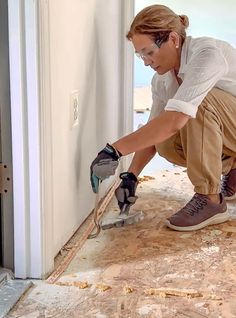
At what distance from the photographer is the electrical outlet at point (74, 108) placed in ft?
5.79

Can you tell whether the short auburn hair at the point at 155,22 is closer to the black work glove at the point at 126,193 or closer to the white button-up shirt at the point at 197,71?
the white button-up shirt at the point at 197,71

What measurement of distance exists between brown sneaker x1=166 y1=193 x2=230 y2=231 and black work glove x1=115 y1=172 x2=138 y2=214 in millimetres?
156

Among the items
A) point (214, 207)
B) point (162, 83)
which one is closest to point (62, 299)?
point (214, 207)

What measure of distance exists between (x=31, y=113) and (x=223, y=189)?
1.07 metres

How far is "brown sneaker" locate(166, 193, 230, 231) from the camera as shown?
1.93 metres

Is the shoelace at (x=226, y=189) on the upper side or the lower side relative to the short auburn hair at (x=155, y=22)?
lower

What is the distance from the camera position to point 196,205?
1.98 meters

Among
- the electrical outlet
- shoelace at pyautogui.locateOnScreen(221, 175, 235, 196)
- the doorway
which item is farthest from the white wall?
shoelace at pyautogui.locateOnScreen(221, 175, 235, 196)

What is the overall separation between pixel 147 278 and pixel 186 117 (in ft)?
1.66

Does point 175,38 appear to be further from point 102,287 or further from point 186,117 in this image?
point 102,287

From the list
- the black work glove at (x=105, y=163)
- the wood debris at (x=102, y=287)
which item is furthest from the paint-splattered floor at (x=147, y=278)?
the black work glove at (x=105, y=163)

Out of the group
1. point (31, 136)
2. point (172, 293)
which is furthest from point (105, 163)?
point (172, 293)

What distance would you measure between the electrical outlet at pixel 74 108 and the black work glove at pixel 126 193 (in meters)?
0.32

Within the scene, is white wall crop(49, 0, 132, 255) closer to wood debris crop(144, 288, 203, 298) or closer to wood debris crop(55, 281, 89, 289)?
wood debris crop(55, 281, 89, 289)
